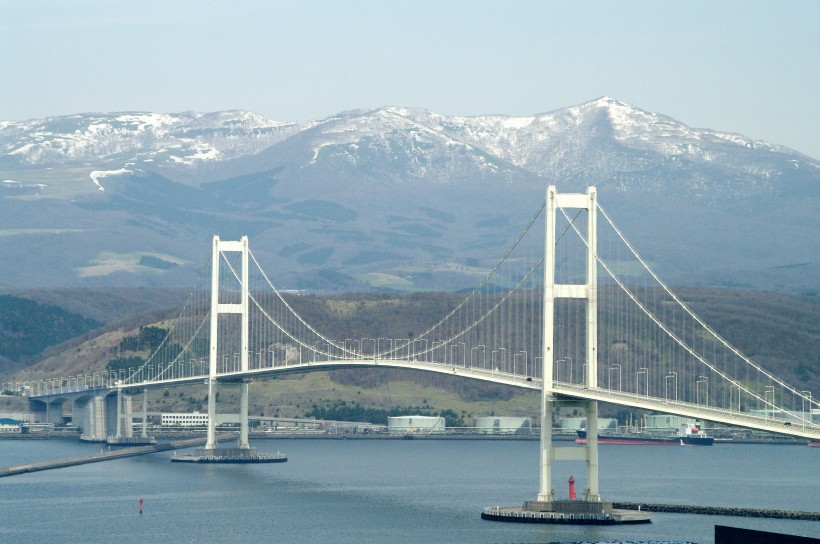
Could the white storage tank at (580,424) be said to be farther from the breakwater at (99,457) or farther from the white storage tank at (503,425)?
the breakwater at (99,457)

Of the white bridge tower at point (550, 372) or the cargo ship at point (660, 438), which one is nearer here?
the white bridge tower at point (550, 372)

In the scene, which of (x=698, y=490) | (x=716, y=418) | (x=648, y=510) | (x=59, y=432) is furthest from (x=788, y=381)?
(x=716, y=418)

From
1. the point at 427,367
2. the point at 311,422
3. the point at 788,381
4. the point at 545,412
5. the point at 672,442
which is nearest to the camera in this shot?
the point at 545,412

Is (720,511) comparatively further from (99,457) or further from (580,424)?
(580,424)

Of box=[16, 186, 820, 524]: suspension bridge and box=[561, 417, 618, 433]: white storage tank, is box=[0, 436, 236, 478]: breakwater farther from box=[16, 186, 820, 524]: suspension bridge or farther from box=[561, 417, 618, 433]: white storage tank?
box=[561, 417, 618, 433]: white storage tank

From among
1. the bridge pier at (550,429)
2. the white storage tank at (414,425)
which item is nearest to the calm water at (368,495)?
the bridge pier at (550,429)

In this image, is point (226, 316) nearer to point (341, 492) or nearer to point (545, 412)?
point (341, 492)

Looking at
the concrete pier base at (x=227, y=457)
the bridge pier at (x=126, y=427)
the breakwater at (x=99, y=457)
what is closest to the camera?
the breakwater at (x=99, y=457)
